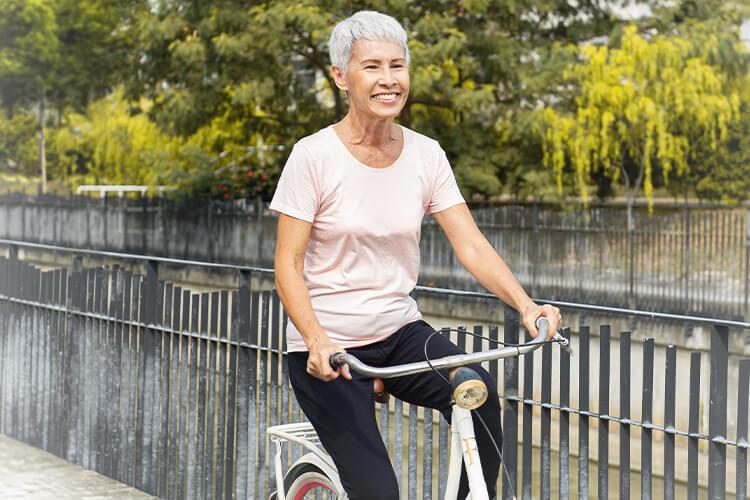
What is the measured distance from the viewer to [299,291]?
332 cm

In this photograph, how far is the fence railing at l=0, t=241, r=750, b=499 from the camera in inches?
167

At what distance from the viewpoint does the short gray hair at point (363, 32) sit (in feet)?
11.2

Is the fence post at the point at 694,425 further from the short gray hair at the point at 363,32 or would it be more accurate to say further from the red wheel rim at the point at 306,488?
the short gray hair at the point at 363,32

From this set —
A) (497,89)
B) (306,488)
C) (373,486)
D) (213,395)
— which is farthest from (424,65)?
(373,486)

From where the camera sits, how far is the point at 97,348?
22.3ft

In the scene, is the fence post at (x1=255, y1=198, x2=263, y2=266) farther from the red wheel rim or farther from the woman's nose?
the woman's nose

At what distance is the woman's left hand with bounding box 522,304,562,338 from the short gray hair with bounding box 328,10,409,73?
0.73 meters

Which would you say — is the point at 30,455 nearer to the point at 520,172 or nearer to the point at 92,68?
the point at 520,172

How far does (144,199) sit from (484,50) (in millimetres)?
7385

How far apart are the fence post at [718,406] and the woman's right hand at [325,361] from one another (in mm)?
1326

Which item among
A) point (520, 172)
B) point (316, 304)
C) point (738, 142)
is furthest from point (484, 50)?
point (316, 304)

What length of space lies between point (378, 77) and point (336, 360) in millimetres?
753

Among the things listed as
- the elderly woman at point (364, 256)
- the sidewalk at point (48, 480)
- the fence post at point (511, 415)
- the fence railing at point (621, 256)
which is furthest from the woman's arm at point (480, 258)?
the fence railing at point (621, 256)

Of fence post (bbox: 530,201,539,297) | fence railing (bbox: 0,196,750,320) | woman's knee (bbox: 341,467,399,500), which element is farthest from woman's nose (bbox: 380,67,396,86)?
fence post (bbox: 530,201,539,297)
